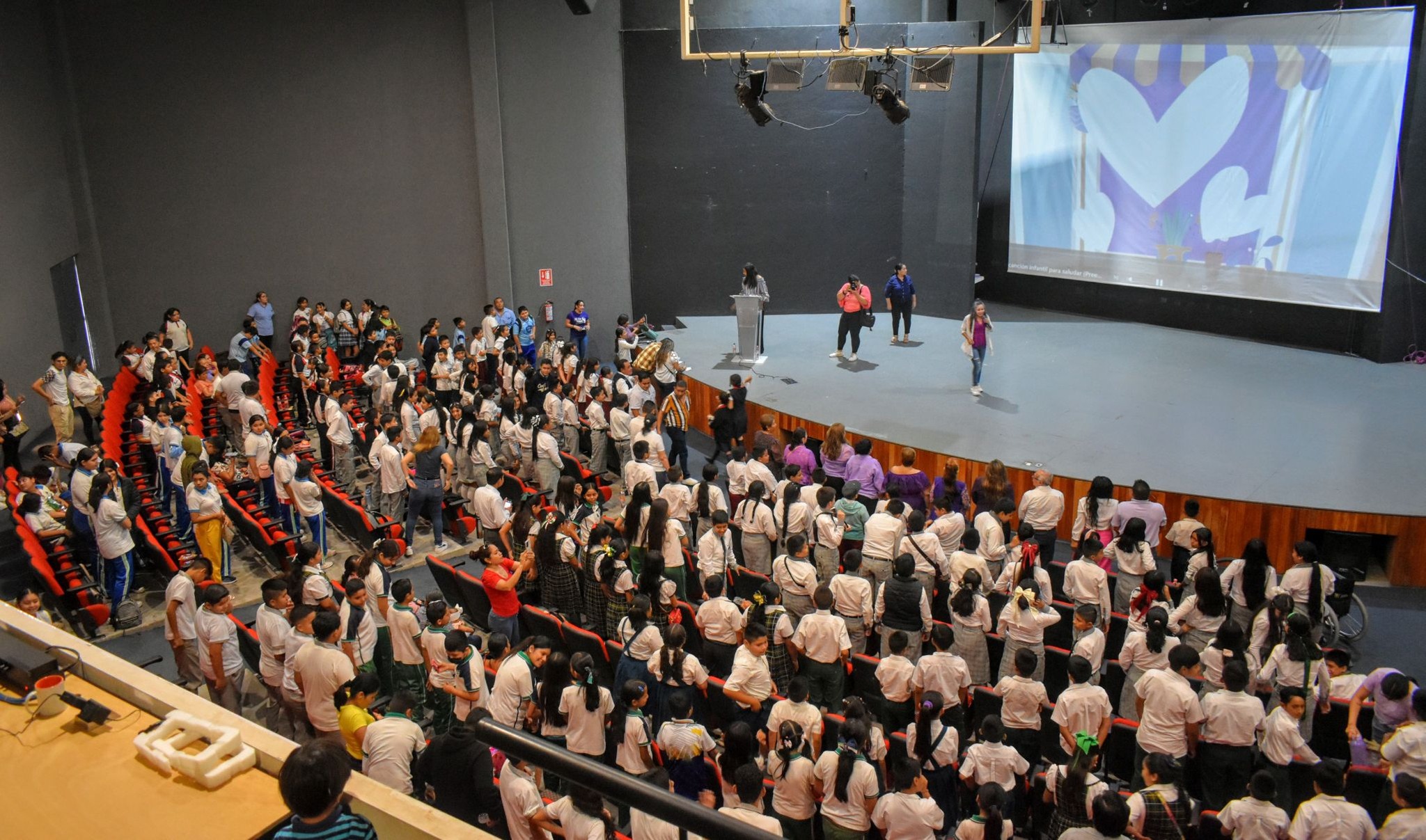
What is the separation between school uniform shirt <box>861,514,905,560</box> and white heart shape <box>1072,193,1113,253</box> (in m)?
9.31

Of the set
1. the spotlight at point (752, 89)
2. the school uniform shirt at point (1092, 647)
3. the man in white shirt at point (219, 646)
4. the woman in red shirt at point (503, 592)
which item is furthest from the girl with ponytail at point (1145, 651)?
the spotlight at point (752, 89)

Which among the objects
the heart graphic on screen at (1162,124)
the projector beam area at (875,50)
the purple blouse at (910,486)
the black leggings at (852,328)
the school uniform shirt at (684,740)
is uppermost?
the projector beam area at (875,50)

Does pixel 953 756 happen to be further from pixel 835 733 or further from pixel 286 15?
pixel 286 15

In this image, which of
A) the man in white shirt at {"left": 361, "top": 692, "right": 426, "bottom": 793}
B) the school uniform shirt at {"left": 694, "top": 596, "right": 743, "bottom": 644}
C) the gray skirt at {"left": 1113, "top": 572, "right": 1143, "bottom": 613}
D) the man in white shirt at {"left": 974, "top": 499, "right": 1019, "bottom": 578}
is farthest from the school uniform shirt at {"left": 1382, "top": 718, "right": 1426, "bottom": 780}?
the man in white shirt at {"left": 361, "top": 692, "right": 426, "bottom": 793}

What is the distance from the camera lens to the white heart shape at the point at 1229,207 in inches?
515

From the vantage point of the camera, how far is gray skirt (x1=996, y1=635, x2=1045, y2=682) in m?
6.17

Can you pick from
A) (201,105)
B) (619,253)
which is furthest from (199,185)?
(619,253)

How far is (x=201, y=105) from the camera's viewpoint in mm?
14242

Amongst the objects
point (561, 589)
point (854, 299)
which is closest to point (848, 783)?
point (561, 589)

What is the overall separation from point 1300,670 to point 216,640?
19.6ft

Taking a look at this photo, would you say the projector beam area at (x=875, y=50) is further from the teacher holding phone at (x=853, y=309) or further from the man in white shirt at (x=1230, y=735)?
the man in white shirt at (x=1230, y=735)

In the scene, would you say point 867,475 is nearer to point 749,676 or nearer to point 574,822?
point 749,676

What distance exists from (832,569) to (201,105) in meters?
11.4

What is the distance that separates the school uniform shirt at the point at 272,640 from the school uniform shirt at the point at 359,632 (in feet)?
0.99
